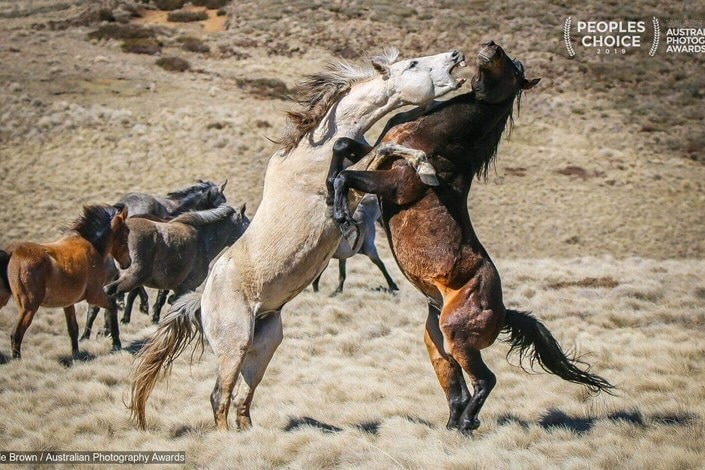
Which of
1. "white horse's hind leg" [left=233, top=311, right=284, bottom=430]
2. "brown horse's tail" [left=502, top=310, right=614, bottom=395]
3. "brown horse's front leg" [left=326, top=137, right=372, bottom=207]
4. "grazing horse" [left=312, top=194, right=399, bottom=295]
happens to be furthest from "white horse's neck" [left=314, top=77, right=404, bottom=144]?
"grazing horse" [left=312, top=194, right=399, bottom=295]

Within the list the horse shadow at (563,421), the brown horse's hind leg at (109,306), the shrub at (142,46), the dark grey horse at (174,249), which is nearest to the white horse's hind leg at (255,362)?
the horse shadow at (563,421)

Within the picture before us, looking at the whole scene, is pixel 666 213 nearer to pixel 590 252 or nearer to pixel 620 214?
pixel 620 214

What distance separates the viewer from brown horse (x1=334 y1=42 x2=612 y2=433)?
492cm

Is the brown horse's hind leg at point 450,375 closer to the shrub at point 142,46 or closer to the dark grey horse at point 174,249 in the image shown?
the dark grey horse at point 174,249

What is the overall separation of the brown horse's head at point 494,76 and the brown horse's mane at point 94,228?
19.7 ft

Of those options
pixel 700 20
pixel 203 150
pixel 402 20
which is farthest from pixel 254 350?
pixel 700 20

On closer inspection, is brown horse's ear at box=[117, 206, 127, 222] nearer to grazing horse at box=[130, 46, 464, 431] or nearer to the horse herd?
the horse herd

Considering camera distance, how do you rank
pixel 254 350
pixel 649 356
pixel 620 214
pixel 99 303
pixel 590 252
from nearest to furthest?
pixel 254 350, pixel 649 356, pixel 99 303, pixel 590 252, pixel 620 214

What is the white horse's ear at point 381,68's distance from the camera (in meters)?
5.31

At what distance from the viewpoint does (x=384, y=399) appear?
6781 mm

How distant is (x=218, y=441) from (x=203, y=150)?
2130cm

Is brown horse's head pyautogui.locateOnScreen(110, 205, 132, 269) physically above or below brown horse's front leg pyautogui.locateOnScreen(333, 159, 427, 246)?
below

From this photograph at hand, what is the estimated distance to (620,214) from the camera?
24172mm

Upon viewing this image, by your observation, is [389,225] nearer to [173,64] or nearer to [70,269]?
[70,269]
